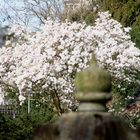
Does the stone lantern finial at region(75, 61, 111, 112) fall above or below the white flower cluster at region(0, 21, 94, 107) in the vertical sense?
below

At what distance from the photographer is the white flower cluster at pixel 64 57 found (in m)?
12.9

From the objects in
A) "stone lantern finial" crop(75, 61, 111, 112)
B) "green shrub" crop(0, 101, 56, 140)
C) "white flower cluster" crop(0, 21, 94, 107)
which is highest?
"white flower cluster" crop(0, 21, 94, 107)

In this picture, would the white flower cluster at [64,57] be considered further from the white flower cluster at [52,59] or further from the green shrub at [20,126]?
the green shrub at [20,126]

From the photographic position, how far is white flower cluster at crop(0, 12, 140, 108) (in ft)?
42.4

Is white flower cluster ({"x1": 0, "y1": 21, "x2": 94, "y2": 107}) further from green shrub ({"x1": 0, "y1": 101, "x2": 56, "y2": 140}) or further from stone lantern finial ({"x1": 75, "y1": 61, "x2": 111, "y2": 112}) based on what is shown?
stone lantern finial ({"x1": 75, "y1": 61, "x2": 111, "y2": 112})

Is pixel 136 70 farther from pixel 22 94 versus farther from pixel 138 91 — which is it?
pixel 138 91

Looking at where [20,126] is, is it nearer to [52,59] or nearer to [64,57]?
[52,59]

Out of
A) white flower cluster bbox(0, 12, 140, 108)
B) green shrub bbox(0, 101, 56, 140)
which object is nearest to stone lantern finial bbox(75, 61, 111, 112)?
green shrub bbox(0, 101, 56, 140)

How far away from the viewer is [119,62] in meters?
13.6

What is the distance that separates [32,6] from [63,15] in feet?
7.30

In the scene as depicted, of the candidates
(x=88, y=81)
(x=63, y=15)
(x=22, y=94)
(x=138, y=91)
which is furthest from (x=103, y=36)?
(x=63, y=15)

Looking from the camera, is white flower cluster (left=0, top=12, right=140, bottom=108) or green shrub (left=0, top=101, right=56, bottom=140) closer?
green shrub (left=0, top=101, right=56, bottom=140)

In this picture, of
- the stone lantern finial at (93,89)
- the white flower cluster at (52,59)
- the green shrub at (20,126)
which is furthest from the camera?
the white flower cluster at (52,59)

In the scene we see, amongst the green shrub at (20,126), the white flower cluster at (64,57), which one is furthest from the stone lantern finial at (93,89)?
the white flower cluster at (64,57)
